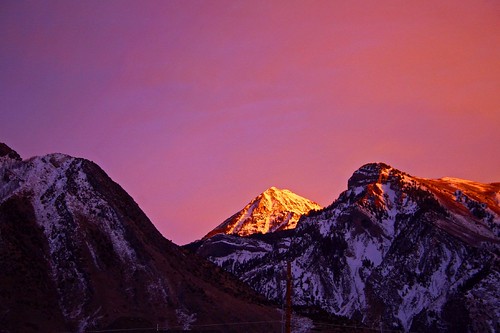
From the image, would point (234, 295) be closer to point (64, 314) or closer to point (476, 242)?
point (64, 314)

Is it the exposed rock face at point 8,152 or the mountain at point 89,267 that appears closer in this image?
the mountain at point 89,267

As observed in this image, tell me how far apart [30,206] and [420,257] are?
4713 inches

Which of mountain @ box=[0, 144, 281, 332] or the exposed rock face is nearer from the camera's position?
mountain @ box=[0, 144, 281, 332]

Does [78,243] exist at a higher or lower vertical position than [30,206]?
lower

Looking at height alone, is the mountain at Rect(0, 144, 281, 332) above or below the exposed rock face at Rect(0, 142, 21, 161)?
below

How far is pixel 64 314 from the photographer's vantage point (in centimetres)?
9469

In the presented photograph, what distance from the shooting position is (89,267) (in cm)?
10594

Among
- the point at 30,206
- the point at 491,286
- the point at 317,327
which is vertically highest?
the point at 30,206

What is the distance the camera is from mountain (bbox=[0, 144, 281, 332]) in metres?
94.9

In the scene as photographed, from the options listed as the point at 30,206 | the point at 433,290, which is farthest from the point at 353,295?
the point at 30,206

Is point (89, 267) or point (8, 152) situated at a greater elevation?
point (8, 152)

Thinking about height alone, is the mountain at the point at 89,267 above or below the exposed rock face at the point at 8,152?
below

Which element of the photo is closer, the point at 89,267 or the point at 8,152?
the point at 89,267

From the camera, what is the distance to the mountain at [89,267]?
9488 cm
